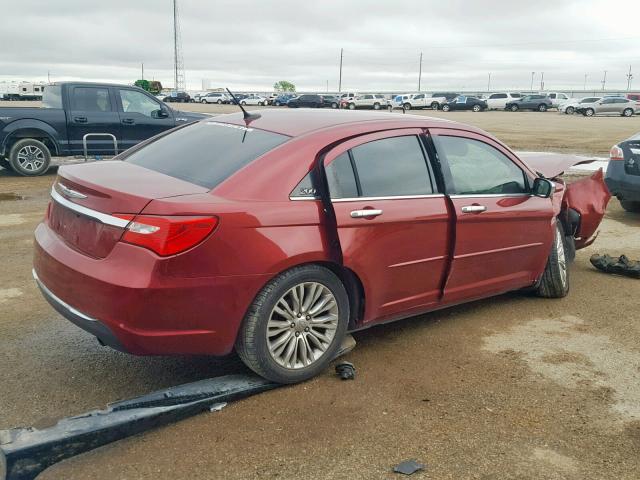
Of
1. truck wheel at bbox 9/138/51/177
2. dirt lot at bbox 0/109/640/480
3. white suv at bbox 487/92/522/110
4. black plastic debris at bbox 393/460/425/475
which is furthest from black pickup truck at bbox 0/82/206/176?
white suv at bbox 487/92/522/110

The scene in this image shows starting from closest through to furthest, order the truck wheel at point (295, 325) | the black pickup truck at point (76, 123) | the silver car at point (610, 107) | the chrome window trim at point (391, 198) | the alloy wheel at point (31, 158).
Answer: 1. the truck wheel at point (295, 325)
2. the chrome window trim at point (391, 198)
3. the black pickup truck at point (76, 123)
4. the alloy wheel at point (31, 158)
5. the silver car at point (610, 107)

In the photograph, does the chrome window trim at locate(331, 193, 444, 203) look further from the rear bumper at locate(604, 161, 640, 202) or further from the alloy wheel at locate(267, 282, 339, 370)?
the rear bumper at locate(604, 161, 640, 202)

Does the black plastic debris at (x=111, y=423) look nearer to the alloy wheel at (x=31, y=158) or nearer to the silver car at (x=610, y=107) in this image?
the alloy wheel at (x=31, y=158)

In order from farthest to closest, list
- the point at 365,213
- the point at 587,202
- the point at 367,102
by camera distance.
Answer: the point at 367,102
the point at 587,202
the point at 365,213

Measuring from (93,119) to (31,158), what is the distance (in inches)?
54.2

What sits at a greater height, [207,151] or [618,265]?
[207,151]

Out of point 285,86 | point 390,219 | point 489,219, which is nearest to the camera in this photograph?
point 390,219

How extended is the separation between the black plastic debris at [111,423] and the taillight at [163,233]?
30.8 inches

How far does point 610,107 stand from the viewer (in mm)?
50656

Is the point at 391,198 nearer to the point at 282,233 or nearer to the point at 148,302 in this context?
the point at 282,233

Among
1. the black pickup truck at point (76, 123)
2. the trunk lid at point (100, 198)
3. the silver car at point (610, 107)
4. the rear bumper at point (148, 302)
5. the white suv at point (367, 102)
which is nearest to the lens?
the rear bumper at point (148, 302)

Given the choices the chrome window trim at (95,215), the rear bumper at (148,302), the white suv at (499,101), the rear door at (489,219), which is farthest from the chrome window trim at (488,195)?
the white suv at (499,101)

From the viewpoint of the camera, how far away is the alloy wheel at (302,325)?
3617mm

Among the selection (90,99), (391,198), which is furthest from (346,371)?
(90,99)
